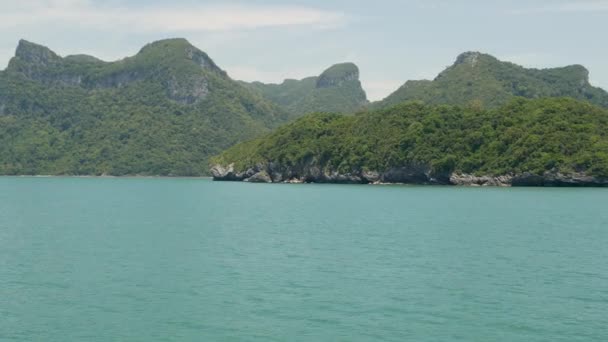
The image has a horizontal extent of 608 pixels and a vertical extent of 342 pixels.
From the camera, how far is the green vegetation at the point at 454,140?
126581mm

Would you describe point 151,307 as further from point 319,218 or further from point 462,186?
point 462,186

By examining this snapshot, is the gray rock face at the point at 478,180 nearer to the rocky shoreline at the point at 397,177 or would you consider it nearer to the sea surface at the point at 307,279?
the rocky shoreline at the point at 397,177

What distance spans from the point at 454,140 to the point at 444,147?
10.1 feet

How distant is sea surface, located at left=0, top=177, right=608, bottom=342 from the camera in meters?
25.0

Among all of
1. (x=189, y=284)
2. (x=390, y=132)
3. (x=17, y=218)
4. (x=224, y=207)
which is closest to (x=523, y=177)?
(x=390, y=132)

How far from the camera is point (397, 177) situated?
15012cm

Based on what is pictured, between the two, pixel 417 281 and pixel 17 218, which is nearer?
pixel 417 281

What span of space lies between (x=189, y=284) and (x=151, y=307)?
4.67 meters

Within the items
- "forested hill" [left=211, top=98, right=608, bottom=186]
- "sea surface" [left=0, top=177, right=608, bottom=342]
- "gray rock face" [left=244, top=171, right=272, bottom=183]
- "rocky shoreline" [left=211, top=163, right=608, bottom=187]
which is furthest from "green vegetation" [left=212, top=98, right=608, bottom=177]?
"sea surface" [left=0, top=177, right=608, bottom=342]

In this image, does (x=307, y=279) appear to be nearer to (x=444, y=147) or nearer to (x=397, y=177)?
(x=444, y=147)

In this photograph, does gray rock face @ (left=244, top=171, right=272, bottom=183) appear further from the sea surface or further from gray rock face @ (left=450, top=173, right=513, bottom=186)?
the sea surface

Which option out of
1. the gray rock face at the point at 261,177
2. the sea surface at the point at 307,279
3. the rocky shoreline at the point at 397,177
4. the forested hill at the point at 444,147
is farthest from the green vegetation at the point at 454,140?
the sea surface at the point at 307,279

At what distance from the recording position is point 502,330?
24.6 metres

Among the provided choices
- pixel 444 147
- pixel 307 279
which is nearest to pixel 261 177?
pixel 444 147
